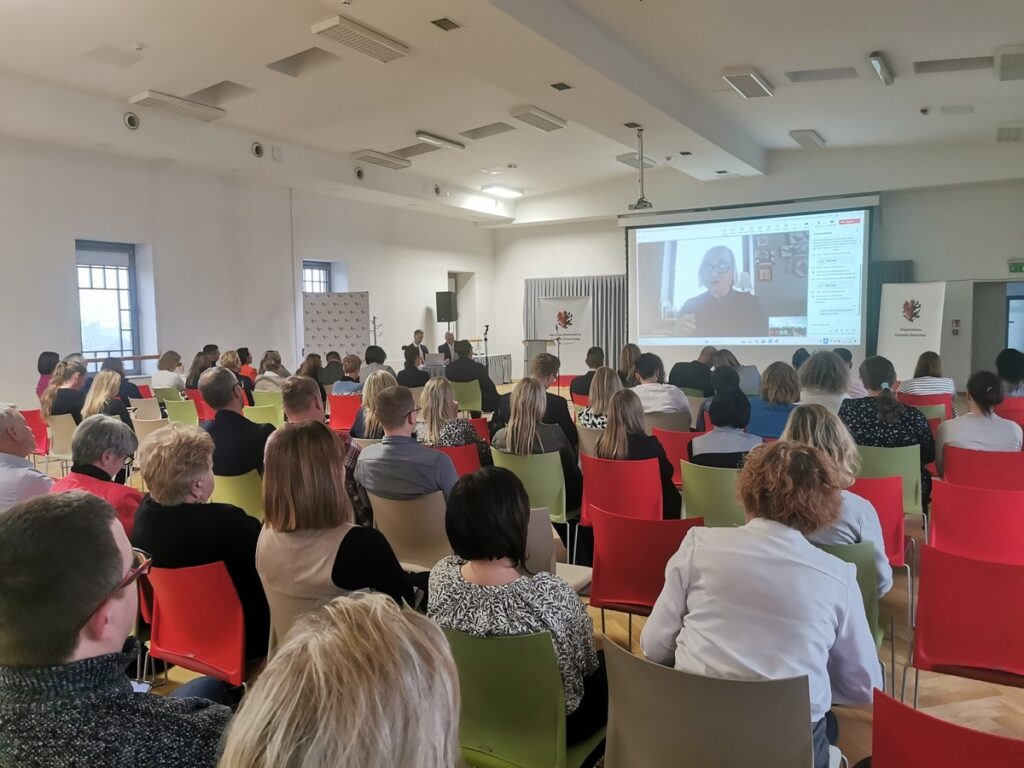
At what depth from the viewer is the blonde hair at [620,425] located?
389 centimetres

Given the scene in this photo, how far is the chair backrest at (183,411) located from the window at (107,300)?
4329 mm

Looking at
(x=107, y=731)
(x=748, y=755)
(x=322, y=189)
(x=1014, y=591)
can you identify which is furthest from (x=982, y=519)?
(x=322, y=189)

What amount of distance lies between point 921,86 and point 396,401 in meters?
8.04

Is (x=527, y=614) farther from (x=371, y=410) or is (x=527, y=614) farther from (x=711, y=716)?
(x=371, y=410)

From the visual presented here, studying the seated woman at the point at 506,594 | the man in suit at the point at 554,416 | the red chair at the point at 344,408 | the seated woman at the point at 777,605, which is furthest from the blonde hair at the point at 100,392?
the seated woman at the point at 777,605

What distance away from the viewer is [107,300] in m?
10.3

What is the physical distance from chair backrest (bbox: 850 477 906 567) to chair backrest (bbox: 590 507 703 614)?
2.92 ft

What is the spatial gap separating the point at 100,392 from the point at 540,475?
13.0 ft

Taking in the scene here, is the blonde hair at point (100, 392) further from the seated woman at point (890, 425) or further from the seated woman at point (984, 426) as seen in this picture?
the seated woman at point (984, 426)

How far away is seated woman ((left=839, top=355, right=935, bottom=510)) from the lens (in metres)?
4.23

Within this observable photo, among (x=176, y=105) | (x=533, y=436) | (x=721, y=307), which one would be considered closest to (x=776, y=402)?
(x=533, y=436)

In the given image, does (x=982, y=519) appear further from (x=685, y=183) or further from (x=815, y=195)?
(x=685, y=183)

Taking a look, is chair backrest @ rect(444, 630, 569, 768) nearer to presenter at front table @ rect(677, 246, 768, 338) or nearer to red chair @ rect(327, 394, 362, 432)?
red chair @ rect(327, 394, 362, 432)

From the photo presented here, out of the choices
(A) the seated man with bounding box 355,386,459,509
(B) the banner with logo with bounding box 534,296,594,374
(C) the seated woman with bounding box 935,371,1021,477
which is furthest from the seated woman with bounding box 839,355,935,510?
(B) the banner with logo with bounding box 534,296,594,374
